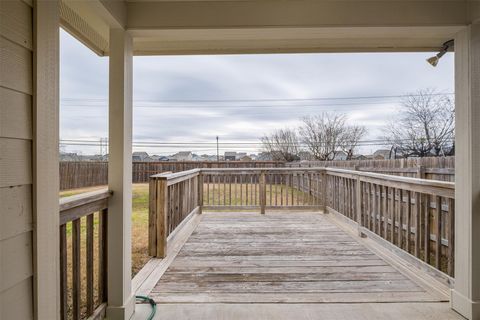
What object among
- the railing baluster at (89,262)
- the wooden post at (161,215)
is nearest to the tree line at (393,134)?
the wooden post at (161,215)

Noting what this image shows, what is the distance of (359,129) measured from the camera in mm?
11695

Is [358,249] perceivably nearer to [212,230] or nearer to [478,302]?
[478,302]

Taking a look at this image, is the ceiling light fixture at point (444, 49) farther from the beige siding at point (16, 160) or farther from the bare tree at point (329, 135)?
the bare tree at point (329, 135)

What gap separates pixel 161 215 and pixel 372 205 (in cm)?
261

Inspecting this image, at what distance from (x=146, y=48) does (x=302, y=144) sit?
420 inches

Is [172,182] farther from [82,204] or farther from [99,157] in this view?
[82,204]

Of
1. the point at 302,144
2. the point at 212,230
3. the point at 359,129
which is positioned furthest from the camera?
the point at 302,144

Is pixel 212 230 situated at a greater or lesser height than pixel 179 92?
lesser

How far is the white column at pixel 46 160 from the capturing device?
1.08 meters

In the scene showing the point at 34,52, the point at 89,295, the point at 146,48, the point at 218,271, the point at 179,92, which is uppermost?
the point at 179,92

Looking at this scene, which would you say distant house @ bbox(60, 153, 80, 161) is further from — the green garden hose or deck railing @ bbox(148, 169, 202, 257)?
deck railing @ bbox(148, 169, 202, 257)

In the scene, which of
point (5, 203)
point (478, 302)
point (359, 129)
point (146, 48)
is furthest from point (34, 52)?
point (359, 129)

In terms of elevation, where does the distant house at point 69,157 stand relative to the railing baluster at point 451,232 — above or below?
above

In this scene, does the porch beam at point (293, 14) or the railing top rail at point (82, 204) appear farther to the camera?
the porch beam at point (293, 14)
